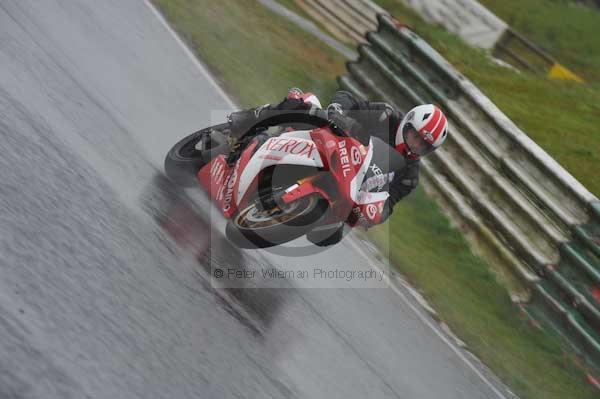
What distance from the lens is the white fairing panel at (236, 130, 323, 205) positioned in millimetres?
6848

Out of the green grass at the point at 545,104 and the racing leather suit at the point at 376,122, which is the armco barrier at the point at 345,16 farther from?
the racing leather suit at the point at 376,122

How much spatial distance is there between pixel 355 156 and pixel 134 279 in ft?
6.99

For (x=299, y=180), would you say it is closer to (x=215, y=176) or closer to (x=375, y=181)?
(x=375, y=181)

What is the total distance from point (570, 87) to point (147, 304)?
12.2 m

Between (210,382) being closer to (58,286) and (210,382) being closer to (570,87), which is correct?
(58,286)

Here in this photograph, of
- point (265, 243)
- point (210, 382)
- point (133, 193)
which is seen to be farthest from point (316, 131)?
point (210, 382)

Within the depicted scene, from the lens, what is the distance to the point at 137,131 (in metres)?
8.12

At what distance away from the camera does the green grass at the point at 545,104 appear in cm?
1188

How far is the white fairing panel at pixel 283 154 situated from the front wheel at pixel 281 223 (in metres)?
0.30

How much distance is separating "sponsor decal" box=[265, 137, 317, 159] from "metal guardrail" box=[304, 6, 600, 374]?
3.89 m

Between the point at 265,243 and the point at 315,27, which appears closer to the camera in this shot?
the point at 265,243

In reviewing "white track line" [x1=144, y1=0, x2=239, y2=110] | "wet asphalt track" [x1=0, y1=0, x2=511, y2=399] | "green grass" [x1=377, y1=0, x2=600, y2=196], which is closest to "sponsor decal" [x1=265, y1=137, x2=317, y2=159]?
"wet asphalt track" [x1=0, y1=0, x2=511, y2=399]

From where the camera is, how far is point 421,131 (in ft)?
23.3

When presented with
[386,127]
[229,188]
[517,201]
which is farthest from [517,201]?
[229,188]
